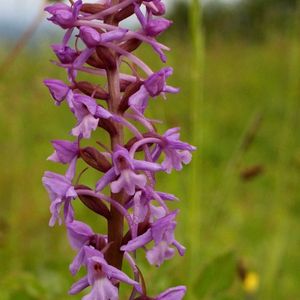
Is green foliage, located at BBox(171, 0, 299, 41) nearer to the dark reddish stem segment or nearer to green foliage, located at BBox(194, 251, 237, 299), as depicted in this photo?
green foliage, located at BBox(194, 251, 237, 299)

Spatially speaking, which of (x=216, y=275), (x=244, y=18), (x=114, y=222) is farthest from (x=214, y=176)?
(x=114, y=222)

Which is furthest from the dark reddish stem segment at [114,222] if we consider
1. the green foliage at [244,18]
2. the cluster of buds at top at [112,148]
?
the green foliage at [244,18]

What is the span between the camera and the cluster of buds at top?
3.16 feet

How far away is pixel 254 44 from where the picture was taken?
686 centimetres

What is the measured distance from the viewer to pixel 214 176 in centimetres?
399

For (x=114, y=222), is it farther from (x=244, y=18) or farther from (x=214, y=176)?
(x=244, y=18)

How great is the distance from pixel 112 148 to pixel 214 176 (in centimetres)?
303

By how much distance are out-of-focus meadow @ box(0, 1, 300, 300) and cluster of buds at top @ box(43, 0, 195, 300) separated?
0.48m

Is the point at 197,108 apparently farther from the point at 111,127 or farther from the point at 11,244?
the point at 11,244

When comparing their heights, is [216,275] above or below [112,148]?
below

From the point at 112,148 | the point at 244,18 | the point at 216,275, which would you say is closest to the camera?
the point at 112,148

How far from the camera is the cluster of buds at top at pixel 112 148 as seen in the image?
96 centimetres

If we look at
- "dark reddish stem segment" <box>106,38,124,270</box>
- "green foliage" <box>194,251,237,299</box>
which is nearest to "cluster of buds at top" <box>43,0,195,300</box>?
"dark reddish stem segment" <box>106,38,124,270</box>

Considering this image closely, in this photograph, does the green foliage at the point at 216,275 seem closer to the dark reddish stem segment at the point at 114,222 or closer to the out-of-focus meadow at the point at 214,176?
the out-of-focus meadow at the point at 214,176
